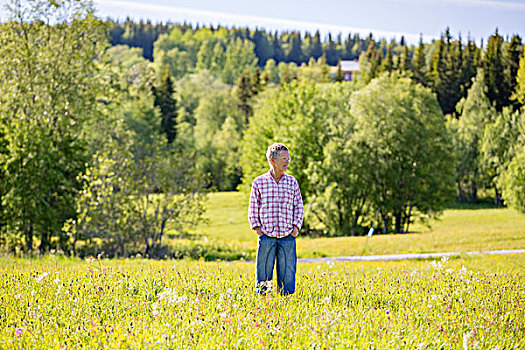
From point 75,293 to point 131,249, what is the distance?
12.5 m

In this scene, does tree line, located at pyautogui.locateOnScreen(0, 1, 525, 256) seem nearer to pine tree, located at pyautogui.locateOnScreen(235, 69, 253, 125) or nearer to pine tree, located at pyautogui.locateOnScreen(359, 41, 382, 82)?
pine tree, located at pyautogui.locateOnScreen(235, 69, 253, 125)

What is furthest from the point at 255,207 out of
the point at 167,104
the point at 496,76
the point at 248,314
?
the point at 496,76

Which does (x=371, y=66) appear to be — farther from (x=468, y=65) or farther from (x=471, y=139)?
(x=471, y=139)

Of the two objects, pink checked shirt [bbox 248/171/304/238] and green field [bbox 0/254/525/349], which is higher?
pink checked shirt [bbox 248/171/304/238]

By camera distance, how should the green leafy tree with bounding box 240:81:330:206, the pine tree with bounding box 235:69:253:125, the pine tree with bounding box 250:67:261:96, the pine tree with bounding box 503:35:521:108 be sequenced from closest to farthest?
the green leafy tree with bounding box 240:81:330:206 < the pine tree with bounding box 235:69:253:125 < the pine tree with bounding box 503:35:521:108 < the pine tree with bounding box 250:67:261:96

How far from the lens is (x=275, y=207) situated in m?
6.51

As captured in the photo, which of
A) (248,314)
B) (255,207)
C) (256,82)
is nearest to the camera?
(248,314)

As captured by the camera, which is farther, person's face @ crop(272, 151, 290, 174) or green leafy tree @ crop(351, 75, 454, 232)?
green leafy tree @ crop(351, 75, 454, 232)

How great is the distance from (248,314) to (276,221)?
64.4 inches

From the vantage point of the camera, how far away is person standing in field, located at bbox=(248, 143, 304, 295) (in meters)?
6.47

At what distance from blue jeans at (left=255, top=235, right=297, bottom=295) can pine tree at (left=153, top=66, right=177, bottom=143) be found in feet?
202

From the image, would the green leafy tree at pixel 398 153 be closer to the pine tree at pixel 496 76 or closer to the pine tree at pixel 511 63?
the pine tree at pixel 496 76

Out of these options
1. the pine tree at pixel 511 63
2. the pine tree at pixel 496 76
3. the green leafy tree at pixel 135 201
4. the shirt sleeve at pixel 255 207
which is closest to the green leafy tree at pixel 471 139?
the pine tree at pixel 496 76

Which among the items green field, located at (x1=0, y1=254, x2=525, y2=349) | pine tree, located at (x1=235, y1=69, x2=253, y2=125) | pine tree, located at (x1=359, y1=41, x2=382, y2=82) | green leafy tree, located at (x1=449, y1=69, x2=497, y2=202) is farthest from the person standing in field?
pine tree, located at (x1=235, y1=69, x2=253, y2=125)
